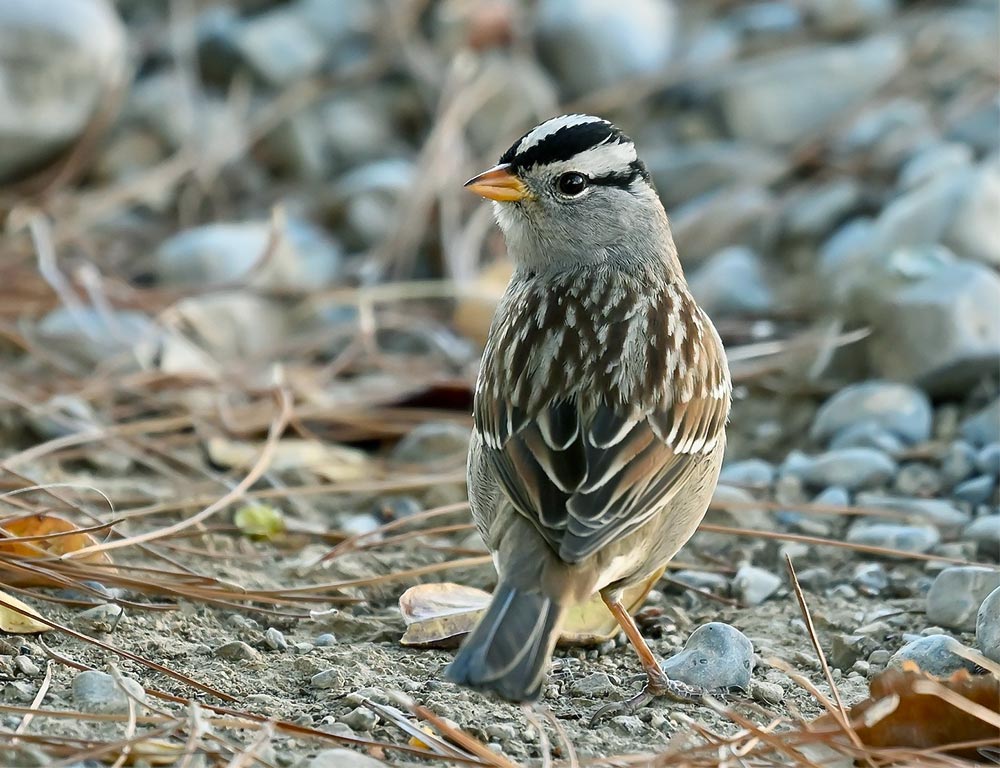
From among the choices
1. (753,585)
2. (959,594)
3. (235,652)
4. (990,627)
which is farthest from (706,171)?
(235,652)

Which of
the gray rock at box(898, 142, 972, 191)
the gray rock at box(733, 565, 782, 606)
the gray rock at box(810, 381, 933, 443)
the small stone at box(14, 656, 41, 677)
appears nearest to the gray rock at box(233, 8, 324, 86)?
the gray rock at box(898, 142, 972, 191)

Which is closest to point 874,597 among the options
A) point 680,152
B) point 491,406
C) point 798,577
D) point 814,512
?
point 798,577

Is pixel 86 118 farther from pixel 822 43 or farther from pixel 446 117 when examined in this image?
pixel 822 43

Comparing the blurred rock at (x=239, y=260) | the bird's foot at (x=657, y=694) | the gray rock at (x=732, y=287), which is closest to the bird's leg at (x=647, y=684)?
the bird's foot at (x=657, y=694)

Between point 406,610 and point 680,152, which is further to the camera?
point 680,152

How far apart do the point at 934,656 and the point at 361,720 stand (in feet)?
4.87

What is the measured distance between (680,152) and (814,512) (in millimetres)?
3749

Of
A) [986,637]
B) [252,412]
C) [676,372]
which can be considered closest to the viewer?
[986,637]

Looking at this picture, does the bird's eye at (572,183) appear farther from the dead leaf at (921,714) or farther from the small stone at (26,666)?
the small stone at (26,666)

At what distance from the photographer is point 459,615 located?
421 cm

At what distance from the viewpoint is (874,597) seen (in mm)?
4656

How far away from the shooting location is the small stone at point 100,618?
400cm

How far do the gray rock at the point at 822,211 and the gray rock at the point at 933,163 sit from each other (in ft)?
0.84

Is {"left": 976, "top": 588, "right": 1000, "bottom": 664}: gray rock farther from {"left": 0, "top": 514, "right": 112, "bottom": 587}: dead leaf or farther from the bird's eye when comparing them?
{"left": 0, "top": 514, "right": 112, "bottom": 587}: dead leaf
